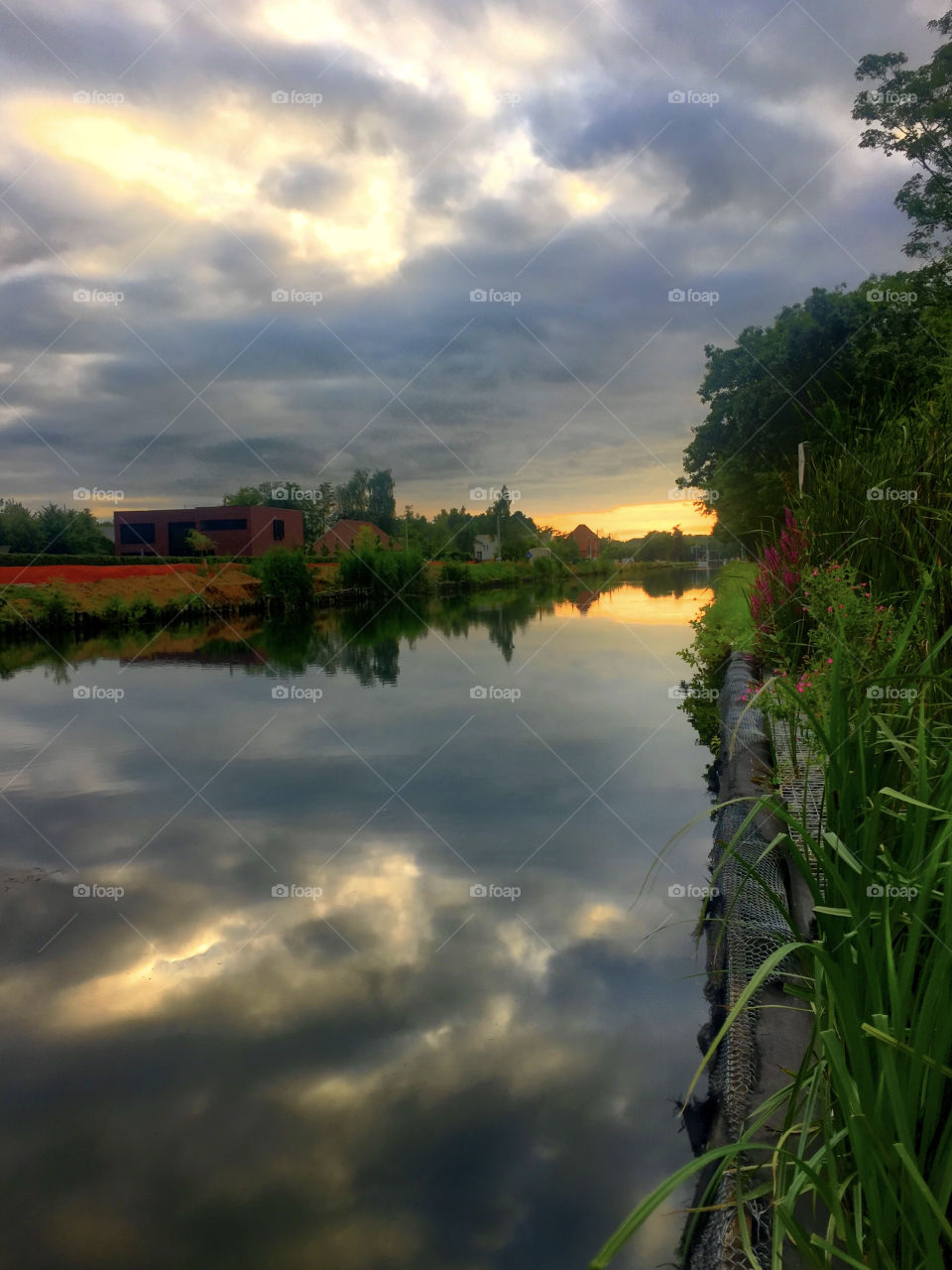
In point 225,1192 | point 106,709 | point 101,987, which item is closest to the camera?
point 225,1192

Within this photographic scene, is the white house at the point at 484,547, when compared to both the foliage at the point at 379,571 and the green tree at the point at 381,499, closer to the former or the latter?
the green tree at the point at 381,499

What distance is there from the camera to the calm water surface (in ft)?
9.70

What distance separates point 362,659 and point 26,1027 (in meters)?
12.6

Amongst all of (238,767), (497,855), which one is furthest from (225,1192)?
(238,767)

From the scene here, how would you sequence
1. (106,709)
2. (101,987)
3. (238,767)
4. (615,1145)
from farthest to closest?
(106,709), (238,767), (101,987), (615,1145)

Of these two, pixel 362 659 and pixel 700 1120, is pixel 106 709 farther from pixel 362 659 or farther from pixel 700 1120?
pixel 700 1120

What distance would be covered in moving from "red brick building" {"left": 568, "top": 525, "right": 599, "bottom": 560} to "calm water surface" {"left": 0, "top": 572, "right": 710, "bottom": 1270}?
242ft

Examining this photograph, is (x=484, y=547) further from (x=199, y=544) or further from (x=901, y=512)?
(x=901, y=512)

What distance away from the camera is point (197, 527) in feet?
172

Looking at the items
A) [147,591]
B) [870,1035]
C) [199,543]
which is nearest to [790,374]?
[147,591]

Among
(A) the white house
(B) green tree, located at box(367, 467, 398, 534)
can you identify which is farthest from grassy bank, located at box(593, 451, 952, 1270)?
(B) green tree, located at box(367, 467, 398, 534)

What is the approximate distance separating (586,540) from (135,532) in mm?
48841

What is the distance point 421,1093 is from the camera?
3.56 m

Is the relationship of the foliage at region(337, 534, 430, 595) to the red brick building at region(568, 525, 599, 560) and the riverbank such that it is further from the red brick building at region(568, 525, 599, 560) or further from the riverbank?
the red brick building at region(568, 525, 599, 560)
